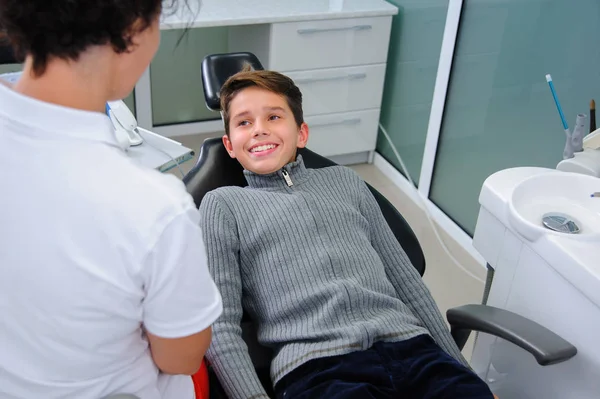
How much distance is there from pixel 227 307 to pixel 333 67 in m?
1.74

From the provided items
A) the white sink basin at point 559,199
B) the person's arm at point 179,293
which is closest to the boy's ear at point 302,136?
the white sink basin at point 559,199

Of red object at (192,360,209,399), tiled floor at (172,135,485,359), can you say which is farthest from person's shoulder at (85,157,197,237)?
tiled floor at (172,135,485,359)

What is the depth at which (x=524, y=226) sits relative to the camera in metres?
1.25

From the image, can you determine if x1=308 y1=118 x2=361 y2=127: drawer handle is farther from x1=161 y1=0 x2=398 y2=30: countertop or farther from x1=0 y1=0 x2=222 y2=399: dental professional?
x1=0 y1=0 x2=222 y2=399: dental professional

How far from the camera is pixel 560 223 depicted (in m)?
1.30

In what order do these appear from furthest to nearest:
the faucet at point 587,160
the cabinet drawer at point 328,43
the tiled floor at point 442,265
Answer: the cabinet drawer at point 328,43
the tiled floor at point 442,265
the faucet at point 587,160

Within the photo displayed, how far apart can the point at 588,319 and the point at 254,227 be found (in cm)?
69

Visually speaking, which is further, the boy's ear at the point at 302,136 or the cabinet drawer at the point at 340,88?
the cabinet drawer at the point at 340,88

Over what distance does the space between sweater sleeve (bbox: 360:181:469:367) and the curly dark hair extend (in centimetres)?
95

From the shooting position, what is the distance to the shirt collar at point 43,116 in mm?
662

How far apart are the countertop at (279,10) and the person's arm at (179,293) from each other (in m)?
1.82

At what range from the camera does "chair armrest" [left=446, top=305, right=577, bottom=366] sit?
3.76 feet

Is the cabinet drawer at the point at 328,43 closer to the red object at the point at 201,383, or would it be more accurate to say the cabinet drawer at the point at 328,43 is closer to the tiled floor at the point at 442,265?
the tiled floor at the point at 442,265

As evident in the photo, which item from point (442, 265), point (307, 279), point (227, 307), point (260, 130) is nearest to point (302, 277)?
point (307, 279)
